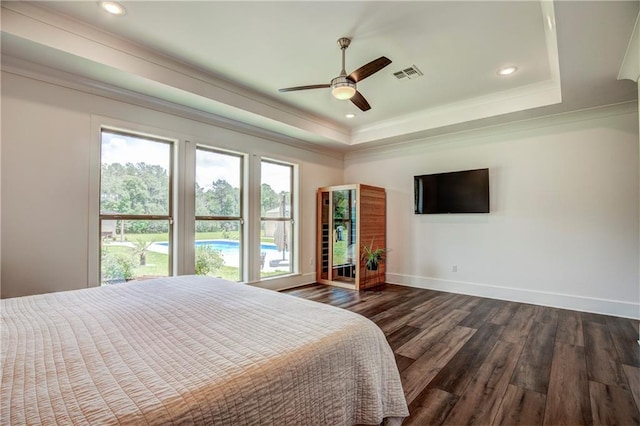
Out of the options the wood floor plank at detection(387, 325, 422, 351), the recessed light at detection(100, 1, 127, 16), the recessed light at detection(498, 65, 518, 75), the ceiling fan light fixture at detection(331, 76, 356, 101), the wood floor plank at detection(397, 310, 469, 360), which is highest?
the recessed light at detection(100, 1, 127, 16)

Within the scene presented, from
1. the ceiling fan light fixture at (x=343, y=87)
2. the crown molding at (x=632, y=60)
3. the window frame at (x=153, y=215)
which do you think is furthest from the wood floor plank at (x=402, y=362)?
the crown molding at (x=632, y=60)

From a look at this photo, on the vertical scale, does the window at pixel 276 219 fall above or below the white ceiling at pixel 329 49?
below

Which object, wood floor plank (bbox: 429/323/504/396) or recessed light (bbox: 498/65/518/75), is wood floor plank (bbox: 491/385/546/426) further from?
recessed light (bbox: 498/65/518/75)

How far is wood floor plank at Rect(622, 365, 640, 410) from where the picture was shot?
79.4 inches

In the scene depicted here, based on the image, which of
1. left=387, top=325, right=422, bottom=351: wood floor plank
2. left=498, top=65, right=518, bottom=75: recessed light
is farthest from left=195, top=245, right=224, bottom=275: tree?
left=498, top=65, right=518, bottom=75: recessed light

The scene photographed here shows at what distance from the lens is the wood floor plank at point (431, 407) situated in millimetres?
1790

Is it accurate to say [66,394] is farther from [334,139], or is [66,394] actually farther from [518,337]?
[334,139]

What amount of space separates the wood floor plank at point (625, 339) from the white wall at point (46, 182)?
523 cm

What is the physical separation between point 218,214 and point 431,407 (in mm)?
3569

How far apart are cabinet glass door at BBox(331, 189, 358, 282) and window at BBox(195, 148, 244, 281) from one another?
1.86m

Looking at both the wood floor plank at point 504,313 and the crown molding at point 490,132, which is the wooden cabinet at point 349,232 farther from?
the wood floor plank at point 504,313

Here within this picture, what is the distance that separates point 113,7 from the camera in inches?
95.3

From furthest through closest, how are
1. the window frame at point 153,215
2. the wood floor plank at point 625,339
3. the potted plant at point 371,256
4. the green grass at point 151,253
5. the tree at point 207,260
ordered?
the potted plant at point 371,256 < the tree at point 207,260 < the green grass at point 151,253 < the window frame at point 153,215 < the wood floor plank at point 625,339

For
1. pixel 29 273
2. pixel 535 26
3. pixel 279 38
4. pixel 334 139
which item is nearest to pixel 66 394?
pixel 29 273
